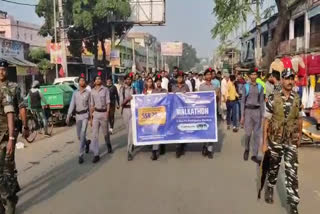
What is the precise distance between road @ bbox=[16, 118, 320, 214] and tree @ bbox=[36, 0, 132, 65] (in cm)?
3111

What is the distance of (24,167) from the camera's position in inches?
367

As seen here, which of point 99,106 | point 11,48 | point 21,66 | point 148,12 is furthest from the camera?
point 148,12

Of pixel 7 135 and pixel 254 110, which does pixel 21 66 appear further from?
pixel 7 135

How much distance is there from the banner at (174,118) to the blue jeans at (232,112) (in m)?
5.02

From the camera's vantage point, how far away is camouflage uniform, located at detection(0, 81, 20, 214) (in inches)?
219

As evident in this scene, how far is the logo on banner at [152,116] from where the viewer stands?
9859 mm

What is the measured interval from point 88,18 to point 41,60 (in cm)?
616

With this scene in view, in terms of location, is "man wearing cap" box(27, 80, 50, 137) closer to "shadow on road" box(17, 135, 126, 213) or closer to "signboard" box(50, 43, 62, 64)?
"shadow on road" box(17, 135, 126, 213)

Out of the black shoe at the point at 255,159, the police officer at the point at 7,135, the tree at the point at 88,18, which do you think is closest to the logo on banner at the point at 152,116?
A: the black shoe at the point at 255,159

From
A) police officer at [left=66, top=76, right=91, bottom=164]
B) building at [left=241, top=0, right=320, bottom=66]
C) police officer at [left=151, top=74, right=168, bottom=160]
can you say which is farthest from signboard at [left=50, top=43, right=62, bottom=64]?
police officer at [left=66, top=76, right=91, bottom=164]

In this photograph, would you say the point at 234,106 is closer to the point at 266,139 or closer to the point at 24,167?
the point at 24,167

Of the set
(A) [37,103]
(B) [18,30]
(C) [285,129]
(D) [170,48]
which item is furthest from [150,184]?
(D) [170,48]

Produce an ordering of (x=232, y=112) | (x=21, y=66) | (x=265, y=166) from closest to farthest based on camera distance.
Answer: (x=265, y=166) < (x=232, y=112) < (x=21, y=66)

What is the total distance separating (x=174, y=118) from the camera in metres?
9.85
